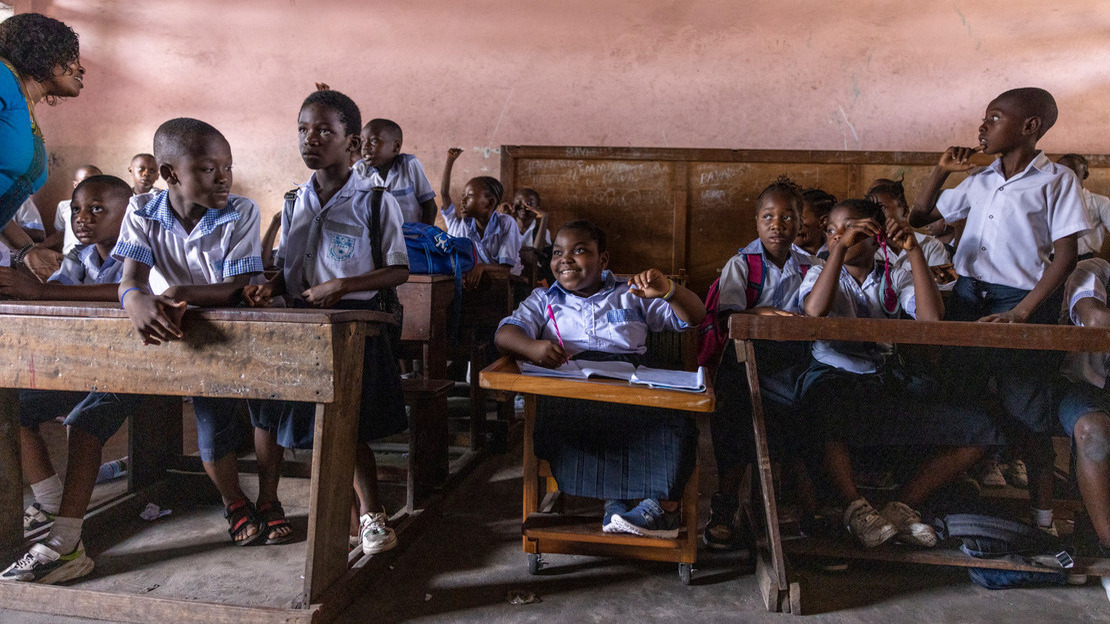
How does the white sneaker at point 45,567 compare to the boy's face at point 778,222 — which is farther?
the boy's face at point 778,222

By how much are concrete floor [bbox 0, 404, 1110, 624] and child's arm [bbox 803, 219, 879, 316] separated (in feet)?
2.70

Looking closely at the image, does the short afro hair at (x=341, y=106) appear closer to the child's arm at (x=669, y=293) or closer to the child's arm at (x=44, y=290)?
the child's arm at (x=44, y=290)

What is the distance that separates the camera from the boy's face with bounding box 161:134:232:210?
2.08 metres

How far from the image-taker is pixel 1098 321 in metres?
2.29

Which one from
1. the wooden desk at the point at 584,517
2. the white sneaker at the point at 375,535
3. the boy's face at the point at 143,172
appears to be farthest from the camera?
the boy's face at the point at 143,172

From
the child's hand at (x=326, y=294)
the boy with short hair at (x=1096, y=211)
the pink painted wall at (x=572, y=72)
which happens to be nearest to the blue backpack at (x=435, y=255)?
the child's hand at (x=326, y=294)

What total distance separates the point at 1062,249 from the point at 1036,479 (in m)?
0.78

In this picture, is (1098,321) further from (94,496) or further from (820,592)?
(94,496)

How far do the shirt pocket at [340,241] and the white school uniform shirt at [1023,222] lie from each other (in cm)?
219

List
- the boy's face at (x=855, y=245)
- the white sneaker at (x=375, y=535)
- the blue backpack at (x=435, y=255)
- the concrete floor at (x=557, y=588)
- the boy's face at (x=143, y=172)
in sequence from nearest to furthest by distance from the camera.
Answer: the concrete floor at (x=557, y=588), the white sneaker at (x=375, y=535), the boy's face at (x=855, y=245), the blue backpack at (x=435, y=255), the boy's face at (x=143, y=172)

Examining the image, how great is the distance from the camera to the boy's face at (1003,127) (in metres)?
2.40

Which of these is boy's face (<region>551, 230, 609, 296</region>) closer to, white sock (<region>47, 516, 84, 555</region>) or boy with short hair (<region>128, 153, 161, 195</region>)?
white sock (<region>47, 516, 84, 555</region>)

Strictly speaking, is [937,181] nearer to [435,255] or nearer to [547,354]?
[547,354]

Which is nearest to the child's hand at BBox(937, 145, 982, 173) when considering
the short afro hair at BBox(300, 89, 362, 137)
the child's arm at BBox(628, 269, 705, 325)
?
the child's arm at BBox(628, 269, 705, 325)
